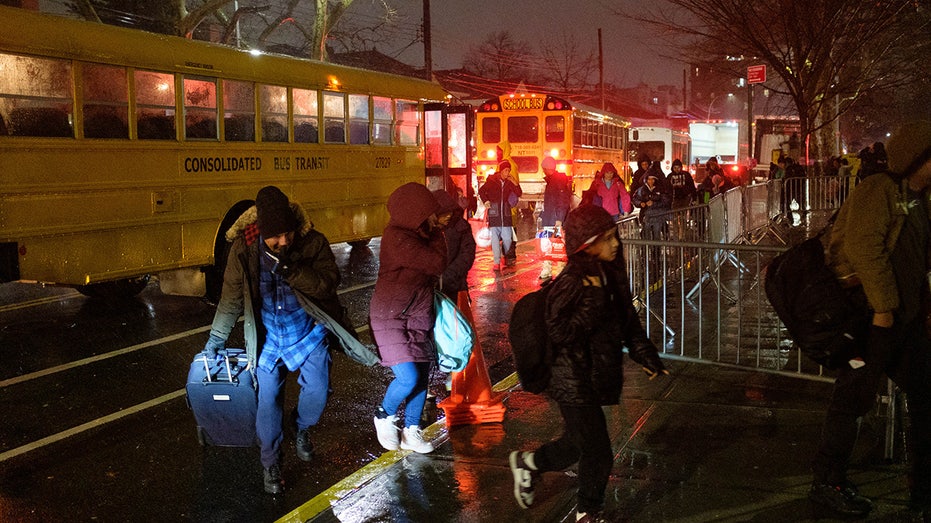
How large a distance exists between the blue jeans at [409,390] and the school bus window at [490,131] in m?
20.4

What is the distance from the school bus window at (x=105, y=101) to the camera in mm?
9570

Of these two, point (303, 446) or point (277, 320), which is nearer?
point (277, 320)

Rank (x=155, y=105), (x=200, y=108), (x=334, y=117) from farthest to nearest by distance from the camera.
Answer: (x=334, y=117) → (x=200, y=108) → (x=155, y=105)

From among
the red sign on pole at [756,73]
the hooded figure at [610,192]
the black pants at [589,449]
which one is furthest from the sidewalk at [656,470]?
the red sign on pole at [756,73]

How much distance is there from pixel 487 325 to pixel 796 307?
576 centimetres

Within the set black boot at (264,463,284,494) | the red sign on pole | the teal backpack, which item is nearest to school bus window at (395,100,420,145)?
the red sign on pole

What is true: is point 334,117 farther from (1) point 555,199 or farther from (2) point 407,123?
(1) point 555,199

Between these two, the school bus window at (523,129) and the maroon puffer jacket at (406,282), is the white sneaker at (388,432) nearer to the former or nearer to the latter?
the maroon puffer jacket at (406,282)

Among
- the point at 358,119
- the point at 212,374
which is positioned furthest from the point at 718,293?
the point at 358,119

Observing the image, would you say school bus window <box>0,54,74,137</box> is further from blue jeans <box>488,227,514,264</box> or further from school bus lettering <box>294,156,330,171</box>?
blue jeans <box>488,227,514,264</box>

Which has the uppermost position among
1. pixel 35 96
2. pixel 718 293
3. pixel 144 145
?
pixel 35 96

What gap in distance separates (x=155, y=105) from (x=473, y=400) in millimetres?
6188

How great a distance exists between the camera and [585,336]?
4.24 m

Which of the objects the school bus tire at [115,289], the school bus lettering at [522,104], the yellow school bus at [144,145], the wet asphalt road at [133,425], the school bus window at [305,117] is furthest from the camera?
the school bus lettering at [522,104]
